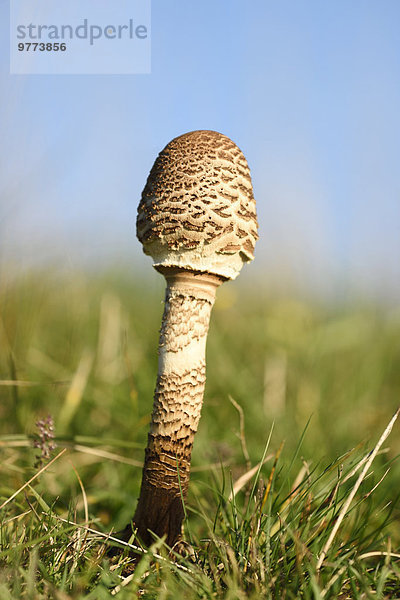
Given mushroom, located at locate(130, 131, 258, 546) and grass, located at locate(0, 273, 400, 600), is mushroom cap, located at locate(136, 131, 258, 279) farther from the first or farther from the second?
grass, located at locate(0, 273, 400, 600)

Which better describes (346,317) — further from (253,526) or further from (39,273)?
(253,526)

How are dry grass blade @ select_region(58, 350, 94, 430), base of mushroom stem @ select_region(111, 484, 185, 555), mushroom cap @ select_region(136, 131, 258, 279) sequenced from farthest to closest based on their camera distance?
dry grass blade @ select_region(58, 350, 94, 430), base of mushroom stem @ select_region(111, 484, 185, 555), mushroom cap @ select_region(136, 131, 258, 279)

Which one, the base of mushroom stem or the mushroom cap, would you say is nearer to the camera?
the mushroom cap

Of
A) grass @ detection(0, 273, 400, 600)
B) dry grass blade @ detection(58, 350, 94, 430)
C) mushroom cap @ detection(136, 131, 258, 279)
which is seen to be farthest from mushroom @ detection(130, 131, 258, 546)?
dry grass blade @ detection(58, 350, 94, 430)

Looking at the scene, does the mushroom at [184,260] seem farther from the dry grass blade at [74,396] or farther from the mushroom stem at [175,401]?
the dry grass blade at [74,396]

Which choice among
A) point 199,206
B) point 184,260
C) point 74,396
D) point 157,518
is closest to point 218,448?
point 157,518

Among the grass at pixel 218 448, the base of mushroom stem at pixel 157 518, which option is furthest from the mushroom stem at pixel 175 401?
the grass at pixel 218 448

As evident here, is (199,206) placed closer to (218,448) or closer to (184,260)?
(184,260)
